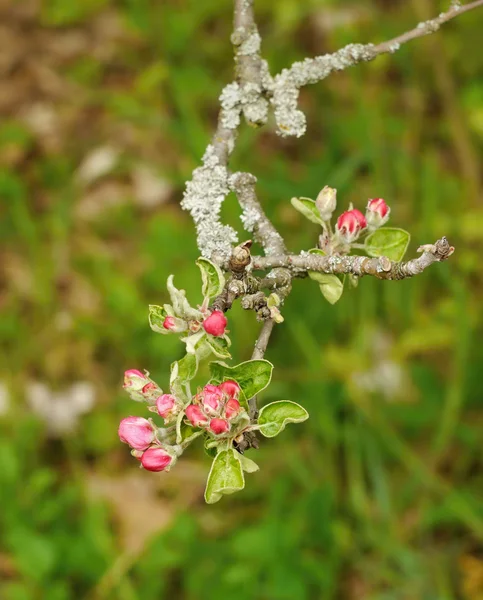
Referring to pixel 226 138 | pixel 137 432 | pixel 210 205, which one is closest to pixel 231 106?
pixel 226 138

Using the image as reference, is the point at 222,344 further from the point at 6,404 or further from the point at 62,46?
the point at 62,46

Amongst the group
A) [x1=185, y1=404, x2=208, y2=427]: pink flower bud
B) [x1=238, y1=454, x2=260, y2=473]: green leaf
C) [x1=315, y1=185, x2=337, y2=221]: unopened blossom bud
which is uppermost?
[x1=315, y1=185, x2=337, y2=221]: unopened blossom bud

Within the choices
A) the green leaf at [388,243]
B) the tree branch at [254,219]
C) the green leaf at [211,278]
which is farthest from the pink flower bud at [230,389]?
the green leaf at [388,243]

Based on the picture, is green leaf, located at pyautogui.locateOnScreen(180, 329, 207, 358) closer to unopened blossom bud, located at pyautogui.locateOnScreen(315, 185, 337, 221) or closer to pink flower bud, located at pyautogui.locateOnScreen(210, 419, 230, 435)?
pink flower bud, located at pyautogui.locateOnScreen(210, 419, 230, 435)

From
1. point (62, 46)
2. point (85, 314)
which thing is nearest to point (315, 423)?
point (85, 314)

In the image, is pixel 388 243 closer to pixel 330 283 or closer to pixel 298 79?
pixel 330 283

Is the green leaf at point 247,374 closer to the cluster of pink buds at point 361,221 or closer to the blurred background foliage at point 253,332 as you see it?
the cluster of pink buds at point 361,221

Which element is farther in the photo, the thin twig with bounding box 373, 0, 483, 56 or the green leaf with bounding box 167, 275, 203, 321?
the thin twig with bounding box 373, 0, 483, 56

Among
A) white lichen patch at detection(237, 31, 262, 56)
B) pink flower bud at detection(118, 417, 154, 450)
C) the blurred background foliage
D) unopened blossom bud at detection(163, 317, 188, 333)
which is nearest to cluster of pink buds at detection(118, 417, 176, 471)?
pink flower bud at detection(118, 417, 154, 450)
